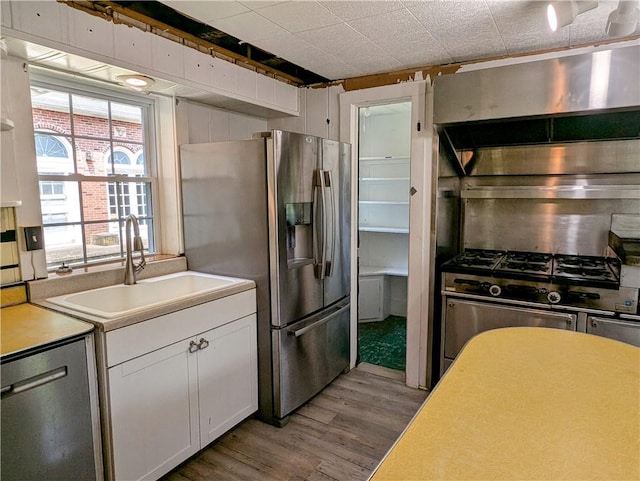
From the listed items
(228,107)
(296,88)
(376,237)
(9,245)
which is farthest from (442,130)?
(9,245)

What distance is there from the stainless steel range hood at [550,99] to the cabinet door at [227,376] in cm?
183

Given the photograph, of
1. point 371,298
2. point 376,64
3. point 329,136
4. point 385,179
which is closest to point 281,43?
point 376,64

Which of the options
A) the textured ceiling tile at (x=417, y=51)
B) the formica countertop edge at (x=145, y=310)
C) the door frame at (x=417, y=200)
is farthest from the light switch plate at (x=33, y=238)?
the textured ceiling tile at (x=417, y=51)

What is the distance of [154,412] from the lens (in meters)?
1.92

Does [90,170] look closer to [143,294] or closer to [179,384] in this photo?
[143,294]

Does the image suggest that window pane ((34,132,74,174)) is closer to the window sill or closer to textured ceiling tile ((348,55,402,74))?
the window sill

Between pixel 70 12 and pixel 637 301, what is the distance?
3.19 meters

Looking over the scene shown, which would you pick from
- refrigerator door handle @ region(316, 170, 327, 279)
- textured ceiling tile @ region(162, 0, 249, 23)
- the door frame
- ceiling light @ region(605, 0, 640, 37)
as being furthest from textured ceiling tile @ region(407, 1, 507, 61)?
refrigerator door handle @ region(316, 170, 327, 279)

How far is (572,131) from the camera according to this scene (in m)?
2.66

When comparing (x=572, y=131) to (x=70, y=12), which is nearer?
(x=70, y=12)

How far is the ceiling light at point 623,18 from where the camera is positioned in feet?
5.49

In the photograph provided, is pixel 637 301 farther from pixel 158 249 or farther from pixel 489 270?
pixel 158 249

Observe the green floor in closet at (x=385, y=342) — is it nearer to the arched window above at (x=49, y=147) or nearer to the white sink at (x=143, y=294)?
the white sink at (x=143, y=294)

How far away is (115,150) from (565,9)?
2.52m
